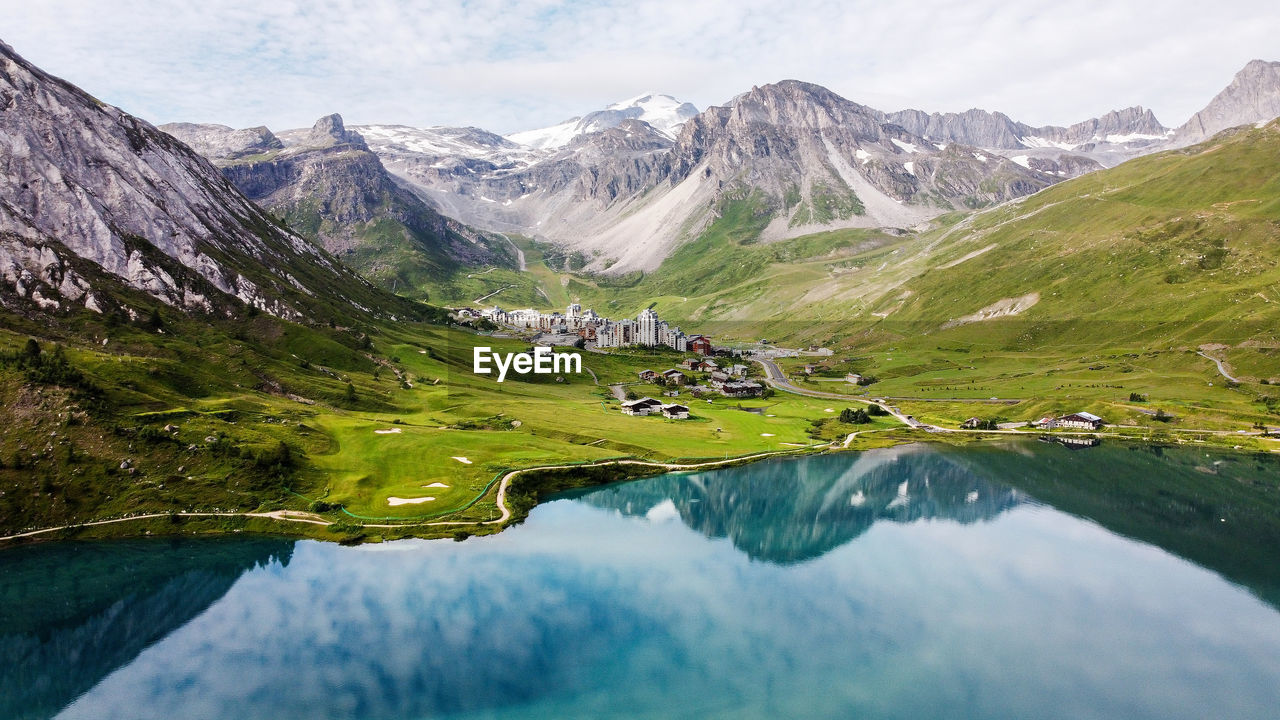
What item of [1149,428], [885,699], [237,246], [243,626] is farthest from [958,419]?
[237,246]

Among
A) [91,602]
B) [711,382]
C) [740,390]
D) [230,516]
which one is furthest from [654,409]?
[91,602]

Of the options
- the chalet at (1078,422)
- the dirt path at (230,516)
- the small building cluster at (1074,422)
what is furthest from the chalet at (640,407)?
the chalet at (1078,422)

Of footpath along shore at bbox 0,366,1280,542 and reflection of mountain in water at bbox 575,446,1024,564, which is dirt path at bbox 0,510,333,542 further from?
reflection of mountain in water at bbox 575,446,1024,564

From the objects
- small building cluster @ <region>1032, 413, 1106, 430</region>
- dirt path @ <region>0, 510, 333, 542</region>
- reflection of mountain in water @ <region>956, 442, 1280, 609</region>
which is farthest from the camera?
small building cluster @ <region>1032, 413, 1106, 430</region>

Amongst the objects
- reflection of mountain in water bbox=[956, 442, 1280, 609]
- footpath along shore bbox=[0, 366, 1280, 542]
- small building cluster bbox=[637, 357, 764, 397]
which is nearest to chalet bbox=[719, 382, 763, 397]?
small building cluster bbox=[637, 357, 764, 397]

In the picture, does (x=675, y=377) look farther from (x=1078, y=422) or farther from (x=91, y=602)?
(x=91, y=602)

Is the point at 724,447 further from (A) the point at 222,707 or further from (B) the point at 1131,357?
(B) the point at 1131,357

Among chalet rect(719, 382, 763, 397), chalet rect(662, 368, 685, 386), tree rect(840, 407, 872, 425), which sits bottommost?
tree rect(840, 407, 872, 425)
